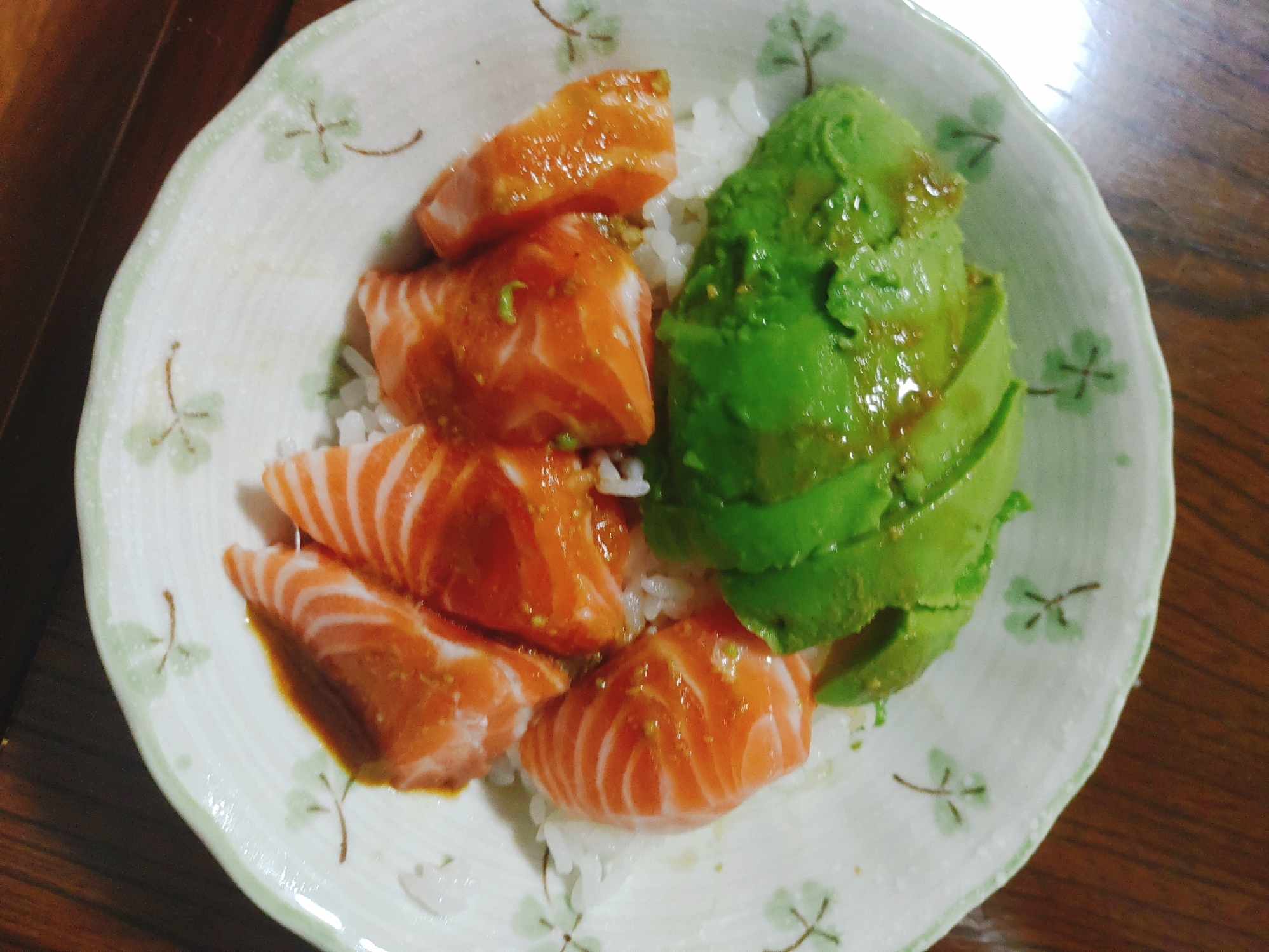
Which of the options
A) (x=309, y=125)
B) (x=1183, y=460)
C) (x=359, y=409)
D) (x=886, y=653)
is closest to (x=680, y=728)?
(x=886, y=653)

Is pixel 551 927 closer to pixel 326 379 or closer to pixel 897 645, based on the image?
pixel 897 645

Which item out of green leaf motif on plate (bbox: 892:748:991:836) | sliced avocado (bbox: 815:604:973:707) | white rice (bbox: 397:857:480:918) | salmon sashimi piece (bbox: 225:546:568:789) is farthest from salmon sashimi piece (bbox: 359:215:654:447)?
green leaf motif on plate (bbox: 892:748:991:836)

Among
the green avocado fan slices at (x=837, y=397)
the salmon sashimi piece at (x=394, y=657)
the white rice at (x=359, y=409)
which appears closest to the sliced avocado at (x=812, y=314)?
the green avocado fan slices at (x=837, y=397)

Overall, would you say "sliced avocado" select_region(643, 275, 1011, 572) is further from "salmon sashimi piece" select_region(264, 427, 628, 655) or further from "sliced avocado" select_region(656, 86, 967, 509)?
"salmon sashimi piece" select_region(264, 427, 628, 655)

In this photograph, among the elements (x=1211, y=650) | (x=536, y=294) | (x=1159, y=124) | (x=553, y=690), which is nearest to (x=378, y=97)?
(x=536, y=294)

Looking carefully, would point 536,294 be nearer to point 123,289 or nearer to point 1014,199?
point 123,289
